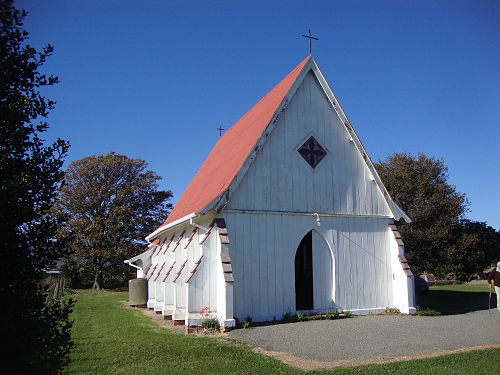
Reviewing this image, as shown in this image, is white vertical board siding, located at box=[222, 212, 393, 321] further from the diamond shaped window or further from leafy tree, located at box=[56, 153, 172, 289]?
leafy tree, located at box=[56, 153, 172, 289]

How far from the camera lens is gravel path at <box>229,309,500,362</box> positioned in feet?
31.9

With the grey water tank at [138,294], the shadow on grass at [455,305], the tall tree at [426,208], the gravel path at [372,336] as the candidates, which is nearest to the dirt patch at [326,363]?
the gravel path at [372,336]

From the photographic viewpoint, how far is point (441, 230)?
32.5 meters

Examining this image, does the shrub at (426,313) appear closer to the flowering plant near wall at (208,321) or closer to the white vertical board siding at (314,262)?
the white vertical board siding at (314,262)

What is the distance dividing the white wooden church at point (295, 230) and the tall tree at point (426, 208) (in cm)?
1756

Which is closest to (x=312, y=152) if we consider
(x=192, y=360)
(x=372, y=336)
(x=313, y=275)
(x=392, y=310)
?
(x=313, y=275)

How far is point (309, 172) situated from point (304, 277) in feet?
12.4

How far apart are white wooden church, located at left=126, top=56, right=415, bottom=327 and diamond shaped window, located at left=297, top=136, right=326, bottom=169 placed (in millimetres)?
41

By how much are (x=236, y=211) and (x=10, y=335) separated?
398 inches

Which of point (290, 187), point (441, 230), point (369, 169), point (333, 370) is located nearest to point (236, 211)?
point (290, 187)

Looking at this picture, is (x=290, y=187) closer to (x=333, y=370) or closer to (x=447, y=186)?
(x=333, y=370)

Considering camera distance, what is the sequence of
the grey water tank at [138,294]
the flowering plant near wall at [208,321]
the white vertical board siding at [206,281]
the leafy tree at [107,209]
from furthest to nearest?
the leafy tree at [107,209]
the grey water tank at [138,294]
the white vertical board siding at [206,281]
the flowering plant near wall at [208,321]

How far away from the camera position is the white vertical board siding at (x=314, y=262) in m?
14.2

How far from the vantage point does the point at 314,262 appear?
611 inches
